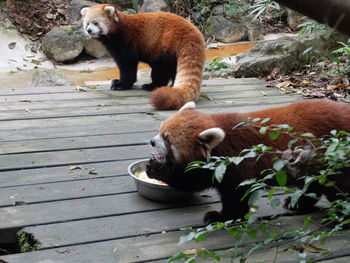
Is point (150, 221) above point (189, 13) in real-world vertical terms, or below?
above

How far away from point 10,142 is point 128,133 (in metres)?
0.79

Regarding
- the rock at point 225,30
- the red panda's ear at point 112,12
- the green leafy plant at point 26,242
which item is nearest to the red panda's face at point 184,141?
the green leafy plant at point 26,242

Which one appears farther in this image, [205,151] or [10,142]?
[10,142]

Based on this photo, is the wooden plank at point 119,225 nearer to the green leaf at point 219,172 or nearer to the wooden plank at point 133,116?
the green leaf at point 219,172

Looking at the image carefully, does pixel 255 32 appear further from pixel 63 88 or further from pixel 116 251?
pixel 116 251

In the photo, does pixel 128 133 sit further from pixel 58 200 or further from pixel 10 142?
pixel 58 200

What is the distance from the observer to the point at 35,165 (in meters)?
2.99

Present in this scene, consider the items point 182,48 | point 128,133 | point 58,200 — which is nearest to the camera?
point 58,200

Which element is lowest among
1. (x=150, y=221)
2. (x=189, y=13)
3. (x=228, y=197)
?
(x=189, y=13)

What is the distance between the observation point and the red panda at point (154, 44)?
4.85 meters

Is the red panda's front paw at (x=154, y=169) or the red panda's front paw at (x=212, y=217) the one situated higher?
the red panda's front paw at (x=154, y=169)

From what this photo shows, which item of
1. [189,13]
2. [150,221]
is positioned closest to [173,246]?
[150,221]

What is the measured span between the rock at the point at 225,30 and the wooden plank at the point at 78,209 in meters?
9.16

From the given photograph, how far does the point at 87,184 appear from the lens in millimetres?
2736
